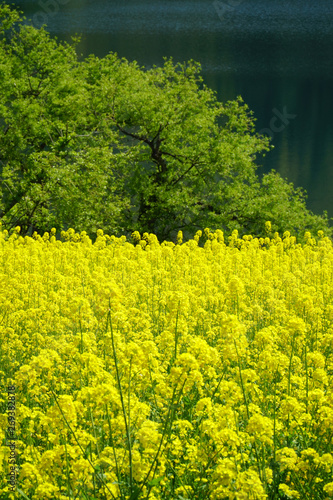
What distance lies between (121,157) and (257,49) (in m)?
57.3

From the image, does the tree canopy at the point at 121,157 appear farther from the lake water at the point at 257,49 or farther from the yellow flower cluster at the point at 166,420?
the yellow flower cluster at the point at 166,420

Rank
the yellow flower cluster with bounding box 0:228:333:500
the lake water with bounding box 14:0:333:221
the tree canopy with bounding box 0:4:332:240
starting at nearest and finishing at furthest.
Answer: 1. the yellow flower cluster with bounding box 0:228:333:500
2. the tree canopy with bounding box 0:4:332:240
3. the lake water with bounding box 14:0:333:221

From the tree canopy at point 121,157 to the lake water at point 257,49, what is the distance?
8.23 feet

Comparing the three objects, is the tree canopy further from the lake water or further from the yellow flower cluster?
the yellow flower cluster

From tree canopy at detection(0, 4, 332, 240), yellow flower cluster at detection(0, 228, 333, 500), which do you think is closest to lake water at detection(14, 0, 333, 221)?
tree canopy at detection(0, 4, 332, 240)

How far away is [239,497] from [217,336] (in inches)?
124

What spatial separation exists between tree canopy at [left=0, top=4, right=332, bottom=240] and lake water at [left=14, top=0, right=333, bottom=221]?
8.23ft

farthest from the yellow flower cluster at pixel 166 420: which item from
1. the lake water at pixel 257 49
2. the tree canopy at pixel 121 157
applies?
the lake water at pixel 257 49

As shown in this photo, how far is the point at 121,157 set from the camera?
1905 centimetres

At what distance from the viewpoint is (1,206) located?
17609 mm

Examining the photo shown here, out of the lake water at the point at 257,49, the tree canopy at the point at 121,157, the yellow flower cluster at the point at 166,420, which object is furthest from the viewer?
the lake water at the point at 257,49

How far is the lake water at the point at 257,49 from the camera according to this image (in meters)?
35.4

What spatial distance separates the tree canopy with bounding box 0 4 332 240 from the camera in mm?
17422

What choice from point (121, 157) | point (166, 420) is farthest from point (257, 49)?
point (166, 420)
